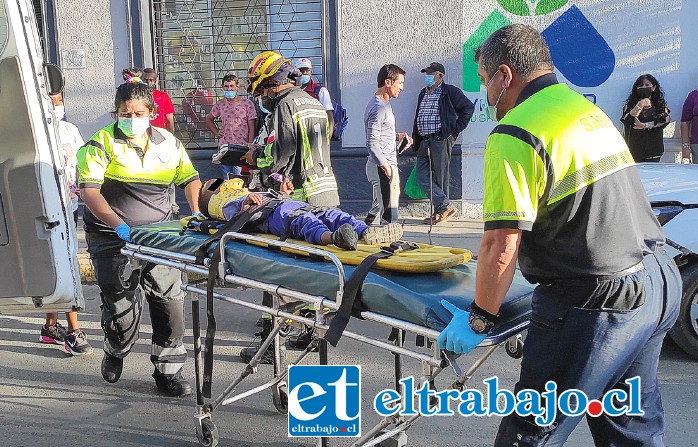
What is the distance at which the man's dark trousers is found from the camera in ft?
31.4

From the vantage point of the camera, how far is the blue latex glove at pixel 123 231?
4.52 metres

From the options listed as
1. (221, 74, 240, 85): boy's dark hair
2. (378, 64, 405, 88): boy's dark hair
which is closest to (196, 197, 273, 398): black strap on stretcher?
(378, 64, 405, 88): boy's dark hair

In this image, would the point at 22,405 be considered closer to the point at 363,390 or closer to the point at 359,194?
the point at 363,390

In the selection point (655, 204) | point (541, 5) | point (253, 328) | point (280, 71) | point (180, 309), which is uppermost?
point (541, 5)

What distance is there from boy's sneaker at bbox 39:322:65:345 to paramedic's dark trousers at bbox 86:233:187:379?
3.76 feet

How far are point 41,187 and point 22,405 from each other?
1.42m

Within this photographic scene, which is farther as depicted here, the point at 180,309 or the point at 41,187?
the point at 180,309

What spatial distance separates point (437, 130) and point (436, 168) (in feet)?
1.60

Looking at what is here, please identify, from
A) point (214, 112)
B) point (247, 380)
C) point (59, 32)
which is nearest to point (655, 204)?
point (247, 380)

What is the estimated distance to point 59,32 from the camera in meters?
11.0

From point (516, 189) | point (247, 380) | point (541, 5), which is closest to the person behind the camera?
point (516, 189)

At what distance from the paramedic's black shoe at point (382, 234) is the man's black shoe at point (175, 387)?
1.86 meters

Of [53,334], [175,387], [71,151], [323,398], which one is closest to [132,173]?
[175,387]

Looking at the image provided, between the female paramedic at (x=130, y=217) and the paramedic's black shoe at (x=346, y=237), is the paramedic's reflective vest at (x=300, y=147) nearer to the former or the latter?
the female paramedic at (x=130, y=217)
